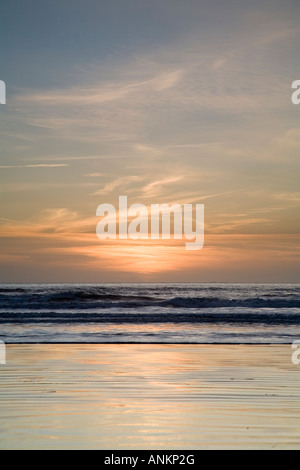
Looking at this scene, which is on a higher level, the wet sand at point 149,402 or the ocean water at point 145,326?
the ocean water at point 145,326

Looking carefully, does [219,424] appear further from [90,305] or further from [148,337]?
[90,305]

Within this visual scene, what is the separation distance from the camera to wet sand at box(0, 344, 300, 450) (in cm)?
579

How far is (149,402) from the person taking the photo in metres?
7.48

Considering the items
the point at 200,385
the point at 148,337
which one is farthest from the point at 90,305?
the point at 200,385

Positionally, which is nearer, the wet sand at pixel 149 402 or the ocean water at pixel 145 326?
the wet sand at pixel 149 402

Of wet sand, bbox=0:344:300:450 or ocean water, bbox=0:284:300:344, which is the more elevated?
ocean water, bbox=0:284:300:344

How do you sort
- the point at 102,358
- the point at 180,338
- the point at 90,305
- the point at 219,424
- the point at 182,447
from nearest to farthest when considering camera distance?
the point at 182,447, the point at 219,424, the point at 102,358, the point at 180,338, the point at 90,305

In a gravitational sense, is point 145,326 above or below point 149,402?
above

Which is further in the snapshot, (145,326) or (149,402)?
(145,326)

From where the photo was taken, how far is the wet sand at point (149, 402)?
5.79 m

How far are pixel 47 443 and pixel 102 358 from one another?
650cm

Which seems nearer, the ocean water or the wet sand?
the wet sand
